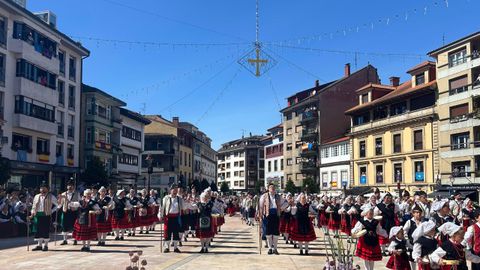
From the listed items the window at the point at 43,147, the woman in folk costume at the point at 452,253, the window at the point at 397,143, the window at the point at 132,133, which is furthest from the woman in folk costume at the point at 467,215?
the window at the point at 132,133

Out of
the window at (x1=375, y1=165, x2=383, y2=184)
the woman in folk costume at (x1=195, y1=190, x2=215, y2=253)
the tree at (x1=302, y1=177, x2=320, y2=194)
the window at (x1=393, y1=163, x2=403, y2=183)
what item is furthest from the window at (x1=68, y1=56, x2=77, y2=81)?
the woman in folk costume at (x1=195, y1=190, x2=215, y2=253)

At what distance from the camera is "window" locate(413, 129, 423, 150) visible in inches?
1762

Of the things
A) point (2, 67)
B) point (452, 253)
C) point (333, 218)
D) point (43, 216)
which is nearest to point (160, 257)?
point (43, 216)

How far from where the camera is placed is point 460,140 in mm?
40312

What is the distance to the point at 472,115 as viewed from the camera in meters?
38.5

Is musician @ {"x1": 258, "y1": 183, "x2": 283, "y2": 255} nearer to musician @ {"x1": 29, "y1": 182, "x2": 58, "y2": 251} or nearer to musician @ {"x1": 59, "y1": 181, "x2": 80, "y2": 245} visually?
musician @ {"x1": 59, "y1": 181, "x2": 80, "y2": 245}

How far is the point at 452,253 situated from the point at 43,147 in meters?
39.1

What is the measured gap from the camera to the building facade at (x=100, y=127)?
51.1m

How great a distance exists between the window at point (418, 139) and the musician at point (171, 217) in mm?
32196

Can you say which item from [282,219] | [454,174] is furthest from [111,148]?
[282,219]

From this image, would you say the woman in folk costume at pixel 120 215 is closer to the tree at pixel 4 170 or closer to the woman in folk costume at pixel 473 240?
the tree at pixel 4 170

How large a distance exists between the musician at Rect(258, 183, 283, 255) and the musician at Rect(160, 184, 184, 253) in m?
2.79

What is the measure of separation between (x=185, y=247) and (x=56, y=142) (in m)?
29.4

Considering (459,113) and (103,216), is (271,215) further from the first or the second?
(459,113)
